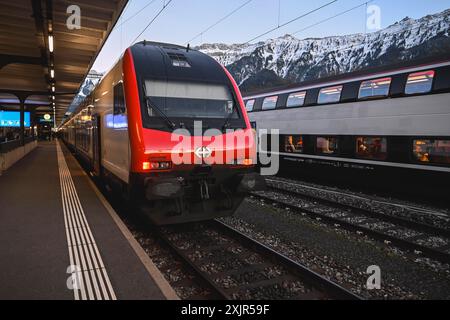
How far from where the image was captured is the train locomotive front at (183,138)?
534cm

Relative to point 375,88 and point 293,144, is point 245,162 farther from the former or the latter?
point 293,144

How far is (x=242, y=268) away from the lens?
4.87 metres

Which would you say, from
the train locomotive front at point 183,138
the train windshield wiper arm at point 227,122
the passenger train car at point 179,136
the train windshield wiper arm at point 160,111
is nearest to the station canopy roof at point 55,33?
the passenger train car at point 179,136

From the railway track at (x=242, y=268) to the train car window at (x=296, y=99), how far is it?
830 cm

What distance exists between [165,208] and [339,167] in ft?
25.9

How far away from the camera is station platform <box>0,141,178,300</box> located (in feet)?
12.1

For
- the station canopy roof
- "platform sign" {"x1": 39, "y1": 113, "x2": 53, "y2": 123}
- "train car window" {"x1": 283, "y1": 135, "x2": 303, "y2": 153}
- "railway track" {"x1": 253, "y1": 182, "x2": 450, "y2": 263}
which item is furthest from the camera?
"platform sign" {"x1": 39, "y1": 113, "x2": 53, "y2": 123}

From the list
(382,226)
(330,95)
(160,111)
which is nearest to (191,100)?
(160,111)

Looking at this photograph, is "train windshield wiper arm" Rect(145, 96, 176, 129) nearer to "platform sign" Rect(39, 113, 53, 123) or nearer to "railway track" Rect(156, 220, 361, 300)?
"railway track" Rect(156, 220, 361, 300)

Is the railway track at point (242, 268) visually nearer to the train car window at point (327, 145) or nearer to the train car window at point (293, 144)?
the train car window at point (327, 145)

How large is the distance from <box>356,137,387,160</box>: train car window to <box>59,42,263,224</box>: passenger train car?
232 inches

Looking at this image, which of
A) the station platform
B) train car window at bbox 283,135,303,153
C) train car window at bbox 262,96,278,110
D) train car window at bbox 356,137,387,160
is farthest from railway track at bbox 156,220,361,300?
train car window at bbox 262,96,278,110

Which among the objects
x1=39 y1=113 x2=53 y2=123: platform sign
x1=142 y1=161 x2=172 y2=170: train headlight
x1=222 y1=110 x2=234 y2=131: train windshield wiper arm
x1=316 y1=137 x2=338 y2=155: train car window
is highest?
x1=39 y1=113 x2=53 y2=123: platform sign

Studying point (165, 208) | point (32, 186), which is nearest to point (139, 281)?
point (165, 208)
